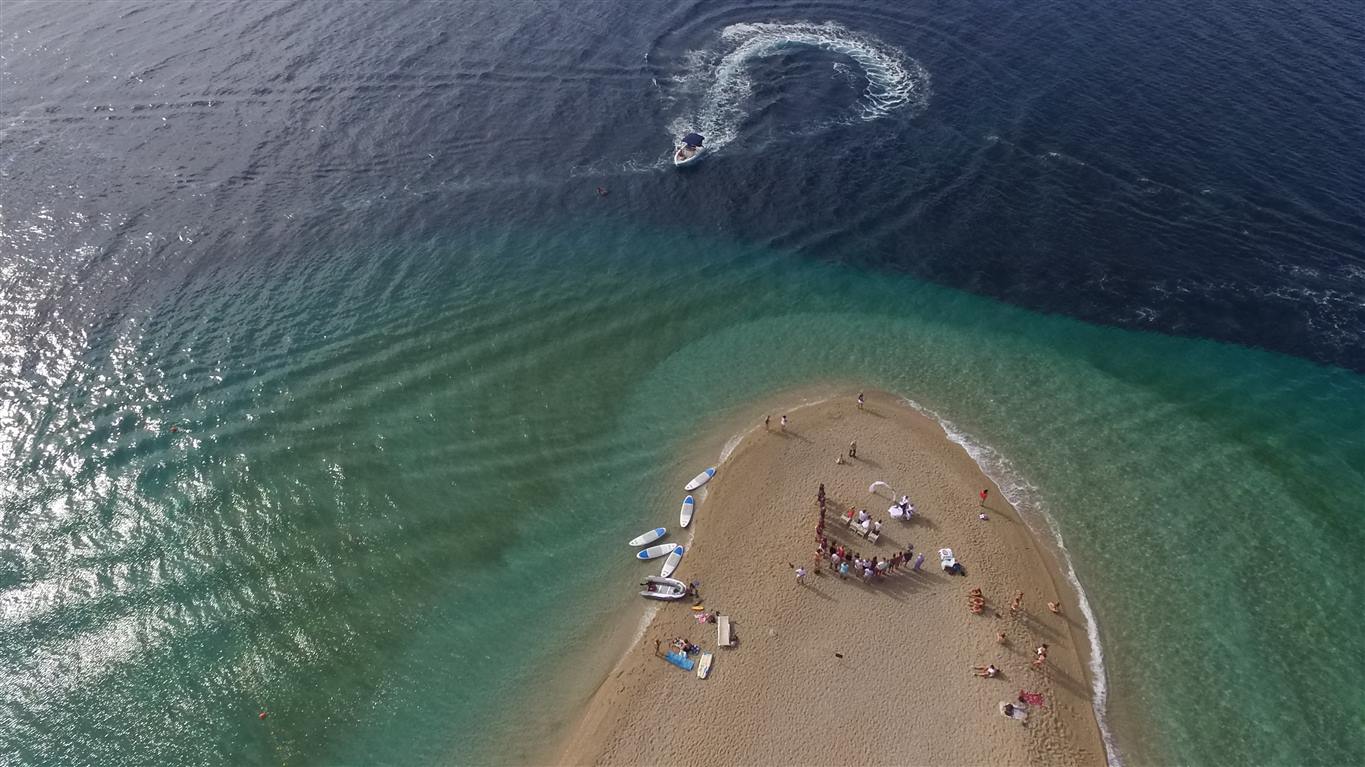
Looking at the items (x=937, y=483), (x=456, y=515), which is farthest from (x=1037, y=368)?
(x=456, y=515)

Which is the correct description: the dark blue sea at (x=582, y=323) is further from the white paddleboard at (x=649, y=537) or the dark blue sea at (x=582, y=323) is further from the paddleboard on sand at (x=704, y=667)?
the paddleboard on sand at (x=704, y=667)

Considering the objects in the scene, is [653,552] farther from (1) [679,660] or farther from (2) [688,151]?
(2) [688,151]

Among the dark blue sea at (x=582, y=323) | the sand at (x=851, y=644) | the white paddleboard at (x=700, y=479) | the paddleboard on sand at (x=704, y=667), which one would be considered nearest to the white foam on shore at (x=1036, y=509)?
the dark blue sea at (x=582, y=323)

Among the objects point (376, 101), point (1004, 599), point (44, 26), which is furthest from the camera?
point (44, 26)

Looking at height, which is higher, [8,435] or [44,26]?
[44,26]

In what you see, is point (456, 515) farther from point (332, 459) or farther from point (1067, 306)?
→ point (1067, 306)

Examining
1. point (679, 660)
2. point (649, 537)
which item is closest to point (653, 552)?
point (649, 537)
